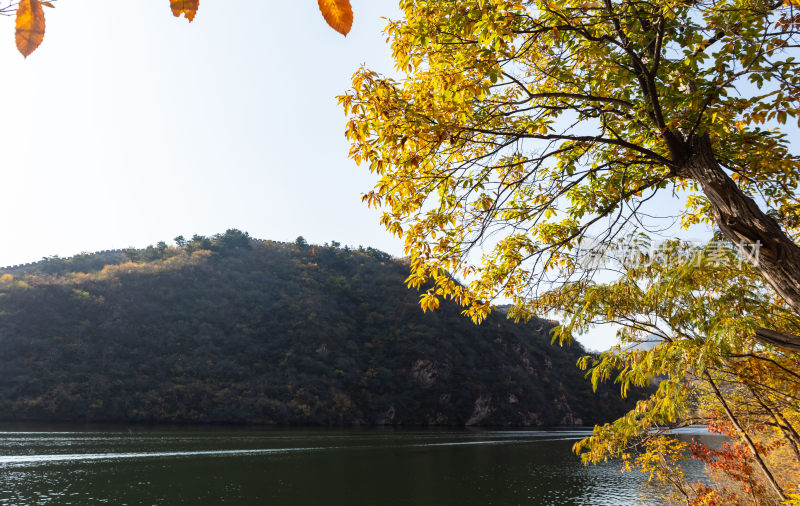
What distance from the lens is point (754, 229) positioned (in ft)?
9.60

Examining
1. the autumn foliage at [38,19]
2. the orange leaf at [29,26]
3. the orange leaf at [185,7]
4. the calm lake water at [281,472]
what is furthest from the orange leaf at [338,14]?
the calm lake water at [281,472]

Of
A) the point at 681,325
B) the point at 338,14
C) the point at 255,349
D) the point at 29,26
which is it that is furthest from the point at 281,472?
the point at 255,349

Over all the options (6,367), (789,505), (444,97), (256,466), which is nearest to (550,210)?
(444,97)

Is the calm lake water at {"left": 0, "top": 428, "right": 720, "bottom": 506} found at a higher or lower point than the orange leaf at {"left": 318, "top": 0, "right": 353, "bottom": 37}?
lower

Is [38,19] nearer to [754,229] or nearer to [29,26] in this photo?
[29,26]

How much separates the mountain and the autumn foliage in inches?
2132

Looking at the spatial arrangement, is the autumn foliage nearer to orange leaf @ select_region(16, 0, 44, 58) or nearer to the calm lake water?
orange leaf @ select_region(16, 0, 44, 58)

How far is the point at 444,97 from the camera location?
3271 mm

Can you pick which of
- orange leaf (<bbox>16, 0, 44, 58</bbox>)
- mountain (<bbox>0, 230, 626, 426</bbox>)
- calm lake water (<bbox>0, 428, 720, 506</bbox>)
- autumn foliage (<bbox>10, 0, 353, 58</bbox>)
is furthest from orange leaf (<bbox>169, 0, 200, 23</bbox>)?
mountain (<bbox>0, 230, 626, 426</bbox>)

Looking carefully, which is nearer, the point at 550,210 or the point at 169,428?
the point at 550,210

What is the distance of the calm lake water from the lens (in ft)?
66.5

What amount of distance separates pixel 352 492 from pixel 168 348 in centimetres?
4125

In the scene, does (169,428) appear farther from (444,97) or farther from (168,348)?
(444,97)

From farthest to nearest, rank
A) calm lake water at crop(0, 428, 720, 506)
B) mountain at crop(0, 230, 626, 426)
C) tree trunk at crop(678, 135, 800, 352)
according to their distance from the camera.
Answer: mountain at crop(0, 230, 626, 426) → calm lake water at crop(0, 428, 720, 506) → tree trunk at crop(678, 135, 800, 352)
